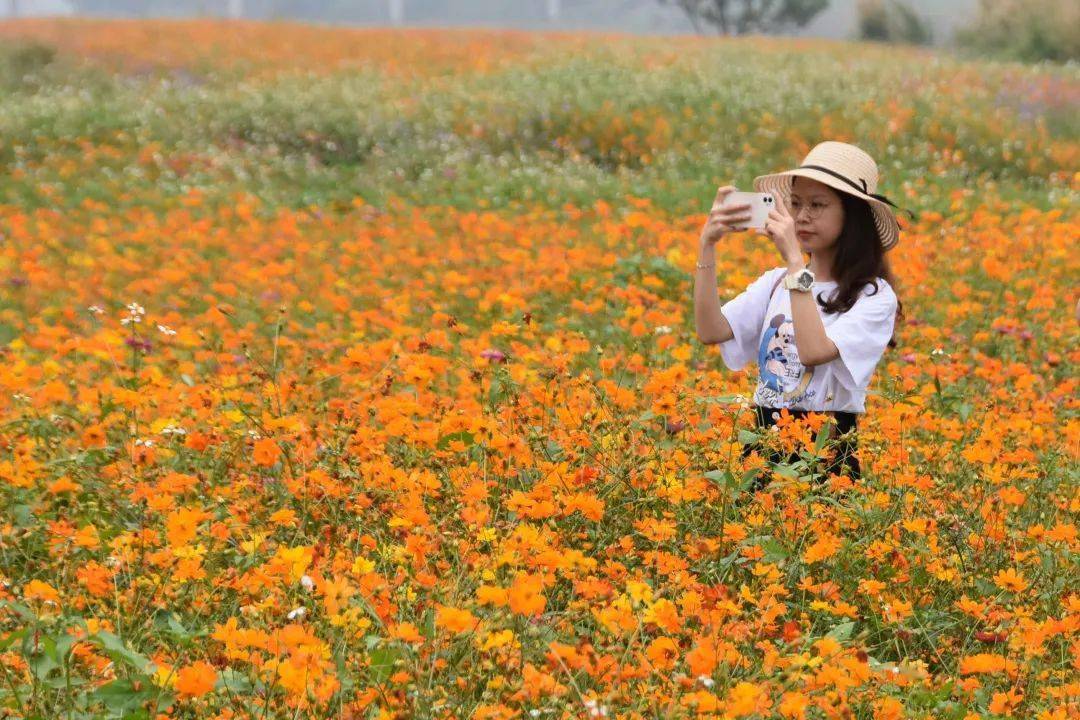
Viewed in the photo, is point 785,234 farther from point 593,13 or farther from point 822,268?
point 593,13

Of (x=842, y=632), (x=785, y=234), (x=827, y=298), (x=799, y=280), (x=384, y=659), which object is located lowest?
(x=842, y=632)

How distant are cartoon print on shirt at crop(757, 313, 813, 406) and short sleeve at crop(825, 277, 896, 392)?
0.12 metres

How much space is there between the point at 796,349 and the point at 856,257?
34 centimetres

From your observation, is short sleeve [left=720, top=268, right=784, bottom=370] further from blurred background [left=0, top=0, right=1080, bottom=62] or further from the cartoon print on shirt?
blurred background [left=0, top=0, right=1080, bottom=62]

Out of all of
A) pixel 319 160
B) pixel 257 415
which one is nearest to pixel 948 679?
pixel 257 415

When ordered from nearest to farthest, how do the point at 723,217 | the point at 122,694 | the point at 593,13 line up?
1. the point at 122,694
2. the point at 723,217
3. the point at 593,13

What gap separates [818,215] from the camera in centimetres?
384

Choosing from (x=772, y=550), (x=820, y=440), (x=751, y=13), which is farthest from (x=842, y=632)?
(x=751, y=13)

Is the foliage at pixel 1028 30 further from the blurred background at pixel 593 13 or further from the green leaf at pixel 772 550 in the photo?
the green leaf at pixel 772 550

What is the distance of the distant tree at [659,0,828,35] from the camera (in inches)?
1962

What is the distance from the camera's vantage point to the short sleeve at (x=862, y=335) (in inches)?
143

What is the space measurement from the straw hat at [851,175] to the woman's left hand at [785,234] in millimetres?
246

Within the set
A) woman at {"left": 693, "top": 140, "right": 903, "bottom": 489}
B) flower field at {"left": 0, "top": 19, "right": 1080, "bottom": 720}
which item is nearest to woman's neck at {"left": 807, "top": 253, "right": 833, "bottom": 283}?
woman at {"left": 693, "top": 140, "right": 903, "bottom": 489}

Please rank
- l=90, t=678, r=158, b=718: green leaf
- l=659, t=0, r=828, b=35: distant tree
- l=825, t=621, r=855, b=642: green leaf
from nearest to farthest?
l=90, t=678, r=158, b=718: green leaf → l=825, t=621, r=855, b=642: green leaf → l=659, t=0, r=828, b=35: distant tree
